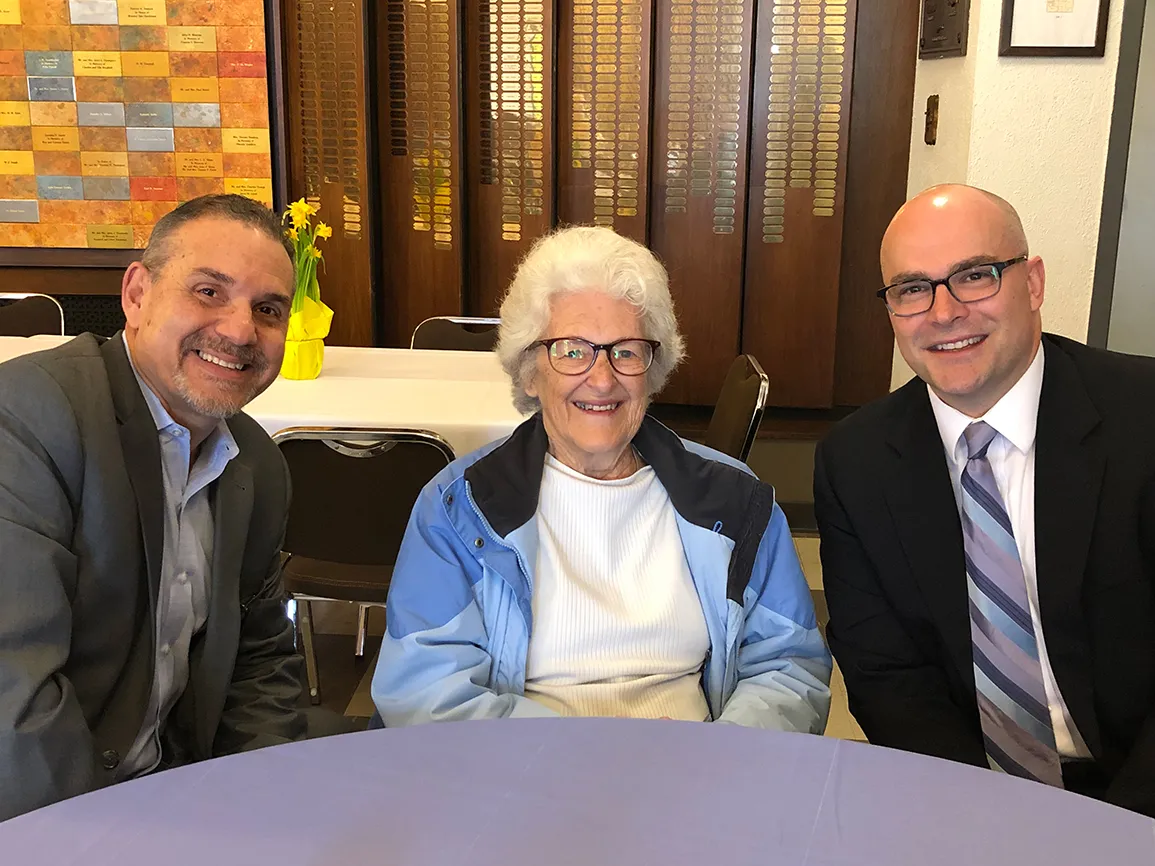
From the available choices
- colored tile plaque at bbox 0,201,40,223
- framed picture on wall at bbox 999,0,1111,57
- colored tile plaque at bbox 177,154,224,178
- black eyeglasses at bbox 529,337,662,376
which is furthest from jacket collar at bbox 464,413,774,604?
colored tile plaque at bbox 0,201,40,223

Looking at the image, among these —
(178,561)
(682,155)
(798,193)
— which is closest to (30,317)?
(178,561)

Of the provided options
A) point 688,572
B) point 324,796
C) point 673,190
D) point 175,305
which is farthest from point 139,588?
point 673,190

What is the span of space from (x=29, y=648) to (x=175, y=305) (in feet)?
1.71

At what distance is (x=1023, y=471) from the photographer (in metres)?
1.62

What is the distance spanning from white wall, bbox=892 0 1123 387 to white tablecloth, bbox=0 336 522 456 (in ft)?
5.94

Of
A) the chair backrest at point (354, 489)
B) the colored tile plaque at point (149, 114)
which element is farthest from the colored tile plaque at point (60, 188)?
the chair backrest at point (354, 489)

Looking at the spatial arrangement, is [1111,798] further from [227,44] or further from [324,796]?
[227,44]

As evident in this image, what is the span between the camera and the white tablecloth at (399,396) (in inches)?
101

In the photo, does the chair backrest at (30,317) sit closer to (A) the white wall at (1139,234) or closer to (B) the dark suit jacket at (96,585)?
(B) the dark suit jacket at (96,585)

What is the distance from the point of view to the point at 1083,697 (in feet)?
5.05

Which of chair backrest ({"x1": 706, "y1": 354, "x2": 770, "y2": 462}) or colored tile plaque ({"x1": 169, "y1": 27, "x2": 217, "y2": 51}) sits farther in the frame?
colored tile plaque ({"x1": 169, "y1": 27, "x2": 217, "y2": 51})

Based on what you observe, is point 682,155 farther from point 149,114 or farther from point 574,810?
point 574,810

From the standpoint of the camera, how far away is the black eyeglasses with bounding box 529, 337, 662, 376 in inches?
64.6

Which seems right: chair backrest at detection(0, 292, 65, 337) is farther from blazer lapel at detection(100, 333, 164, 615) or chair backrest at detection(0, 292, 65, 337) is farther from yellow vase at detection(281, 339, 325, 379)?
blazer lapel at detection(100, 333, 164, 615)
